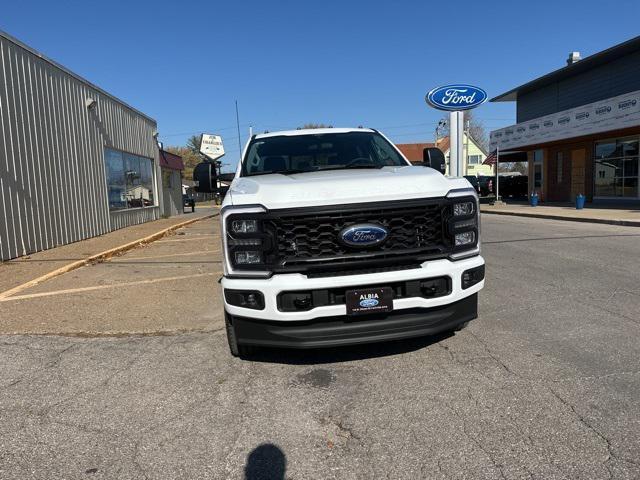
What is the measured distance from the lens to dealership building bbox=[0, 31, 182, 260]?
9.95 m

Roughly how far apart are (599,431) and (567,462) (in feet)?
1.39

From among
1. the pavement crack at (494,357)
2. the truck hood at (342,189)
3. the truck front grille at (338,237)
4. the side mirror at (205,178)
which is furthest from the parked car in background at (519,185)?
the truck front grille at (338,237)

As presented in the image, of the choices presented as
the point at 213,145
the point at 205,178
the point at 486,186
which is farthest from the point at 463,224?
the point at 213,145

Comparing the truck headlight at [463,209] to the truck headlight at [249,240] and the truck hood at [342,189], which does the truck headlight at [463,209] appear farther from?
the truck headlight at [249,240]

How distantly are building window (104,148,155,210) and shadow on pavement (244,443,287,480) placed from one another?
14689 millimetres

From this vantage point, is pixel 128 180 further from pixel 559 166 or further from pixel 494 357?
pixel 559 166

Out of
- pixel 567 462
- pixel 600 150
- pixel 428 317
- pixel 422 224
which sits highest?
pixel 600 150

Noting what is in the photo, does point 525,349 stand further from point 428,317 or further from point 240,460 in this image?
point 240,460

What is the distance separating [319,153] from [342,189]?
1.90 metres

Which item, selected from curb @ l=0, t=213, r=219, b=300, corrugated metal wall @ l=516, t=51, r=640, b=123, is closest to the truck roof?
curb @ l=0, t=213, r=219, b=300

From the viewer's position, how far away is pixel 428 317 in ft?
12.0

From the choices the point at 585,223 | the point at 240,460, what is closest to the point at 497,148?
the point at 585,223

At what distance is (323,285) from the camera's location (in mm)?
3453

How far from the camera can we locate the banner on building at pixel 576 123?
1911 cm
